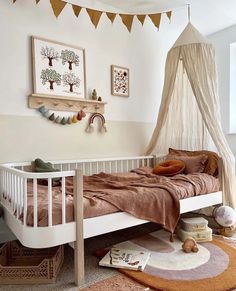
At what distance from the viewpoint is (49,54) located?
270 centimetres

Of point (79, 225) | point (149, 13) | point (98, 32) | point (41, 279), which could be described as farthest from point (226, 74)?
point (41, 279)

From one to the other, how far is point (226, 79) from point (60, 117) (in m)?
2.35

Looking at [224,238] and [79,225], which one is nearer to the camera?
[79,225]

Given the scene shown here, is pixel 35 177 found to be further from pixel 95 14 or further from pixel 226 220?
pixel 95 14

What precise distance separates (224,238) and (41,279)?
5.52 ft

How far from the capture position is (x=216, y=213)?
2.62 meters

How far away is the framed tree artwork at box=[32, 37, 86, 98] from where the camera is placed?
2.63 metres

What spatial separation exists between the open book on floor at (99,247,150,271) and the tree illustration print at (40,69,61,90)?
67.8 inches

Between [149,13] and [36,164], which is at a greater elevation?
[149,13]

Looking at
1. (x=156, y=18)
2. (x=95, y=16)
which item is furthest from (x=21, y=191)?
(x=156, y=18)

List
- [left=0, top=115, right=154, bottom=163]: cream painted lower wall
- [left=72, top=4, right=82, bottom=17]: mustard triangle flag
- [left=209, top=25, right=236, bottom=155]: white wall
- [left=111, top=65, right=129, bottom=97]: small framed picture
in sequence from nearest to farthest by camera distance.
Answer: [left=0, top=115, right=154, bottom=163]: cream painted lower wall → [left=72, top=4, right=82, bottom=17]: mustard triangle flag → [left=111, top=65, right=129, bottom=97]: small framed picture → [left=209, top=25, right=236, bottom=155]: white wall

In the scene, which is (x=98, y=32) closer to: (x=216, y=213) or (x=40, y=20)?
(x=40, y=20)

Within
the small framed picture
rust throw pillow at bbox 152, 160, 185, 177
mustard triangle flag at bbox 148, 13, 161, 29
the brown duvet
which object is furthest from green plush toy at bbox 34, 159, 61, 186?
mustard triangle flag at bbox 148, 13, 161, 29

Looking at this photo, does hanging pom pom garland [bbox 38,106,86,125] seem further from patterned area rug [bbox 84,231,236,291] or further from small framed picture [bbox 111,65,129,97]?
patterned area rug [bbox 84,231,236,291]
